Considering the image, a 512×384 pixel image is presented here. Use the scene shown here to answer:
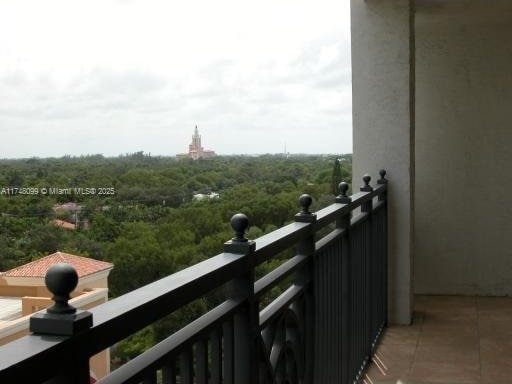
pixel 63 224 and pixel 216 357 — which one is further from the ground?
pixel 216 357

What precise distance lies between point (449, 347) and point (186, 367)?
342cm

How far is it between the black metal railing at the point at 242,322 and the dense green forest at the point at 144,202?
8.09 meters

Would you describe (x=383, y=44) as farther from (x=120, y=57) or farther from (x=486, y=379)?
(x=120, y=57)

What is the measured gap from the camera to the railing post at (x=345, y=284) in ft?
9.92

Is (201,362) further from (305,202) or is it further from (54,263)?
(305,202)

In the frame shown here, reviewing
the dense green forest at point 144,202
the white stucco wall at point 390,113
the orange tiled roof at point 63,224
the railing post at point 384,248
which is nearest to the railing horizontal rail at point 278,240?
the railing post at point 384,248

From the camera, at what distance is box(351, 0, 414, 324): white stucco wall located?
4762 millimetres

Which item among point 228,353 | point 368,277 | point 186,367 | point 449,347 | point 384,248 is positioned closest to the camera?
point 186,367

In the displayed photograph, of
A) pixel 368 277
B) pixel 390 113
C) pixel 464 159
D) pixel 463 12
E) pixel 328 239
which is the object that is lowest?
pixel 368 277

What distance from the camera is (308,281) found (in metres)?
2.34

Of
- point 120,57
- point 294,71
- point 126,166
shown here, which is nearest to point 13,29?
point 126,166

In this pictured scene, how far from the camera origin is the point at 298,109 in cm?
7662

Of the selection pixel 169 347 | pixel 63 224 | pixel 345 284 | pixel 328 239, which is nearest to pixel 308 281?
pixel 328 239

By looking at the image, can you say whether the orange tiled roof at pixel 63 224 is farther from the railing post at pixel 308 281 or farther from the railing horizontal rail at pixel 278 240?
the railing horizontal rail at pixel 278 240
